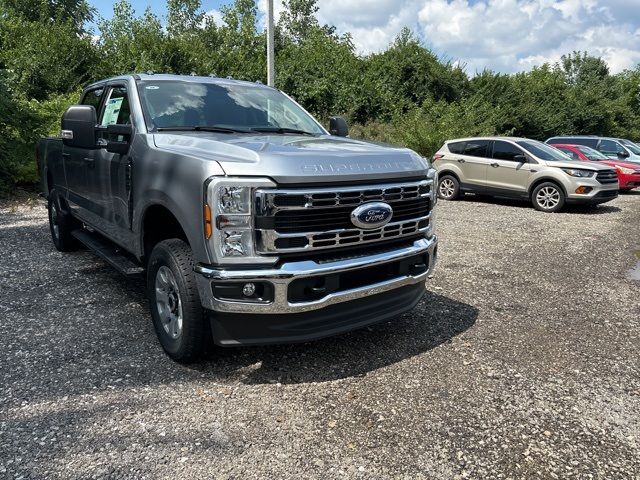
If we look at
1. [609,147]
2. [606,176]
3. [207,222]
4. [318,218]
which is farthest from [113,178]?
[609,147]

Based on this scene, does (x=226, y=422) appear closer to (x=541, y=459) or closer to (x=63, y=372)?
(x=63, y=372)

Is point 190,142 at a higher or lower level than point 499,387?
higher

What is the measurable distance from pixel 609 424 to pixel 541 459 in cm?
66

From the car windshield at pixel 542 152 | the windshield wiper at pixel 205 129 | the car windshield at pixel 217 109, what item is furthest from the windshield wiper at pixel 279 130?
the car windshield at pixel 542 152

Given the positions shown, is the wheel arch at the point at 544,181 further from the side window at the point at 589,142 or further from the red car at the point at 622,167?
the side window at the point at 589,142

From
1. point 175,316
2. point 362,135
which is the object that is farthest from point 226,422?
point 362,135

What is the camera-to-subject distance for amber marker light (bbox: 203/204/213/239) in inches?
117

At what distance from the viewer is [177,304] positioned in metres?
3.52

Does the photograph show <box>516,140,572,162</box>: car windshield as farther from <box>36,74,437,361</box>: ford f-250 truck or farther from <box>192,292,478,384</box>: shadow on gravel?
<box>36,74,437,361</box>: ford f-250 truck

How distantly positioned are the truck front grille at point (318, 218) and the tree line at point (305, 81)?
1006 centimetres

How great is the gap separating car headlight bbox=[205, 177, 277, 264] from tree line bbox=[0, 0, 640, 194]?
9894 millimetres

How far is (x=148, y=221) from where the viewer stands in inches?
151

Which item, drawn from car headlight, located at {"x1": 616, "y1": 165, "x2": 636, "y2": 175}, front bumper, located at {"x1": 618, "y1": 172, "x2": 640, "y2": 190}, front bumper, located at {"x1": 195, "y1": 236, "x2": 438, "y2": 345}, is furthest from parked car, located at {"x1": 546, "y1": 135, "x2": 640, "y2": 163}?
front bumper, located at {"x1": 195, "y1": 236, "x2": 438, "y2": 345}

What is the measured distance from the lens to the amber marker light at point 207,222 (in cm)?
297
